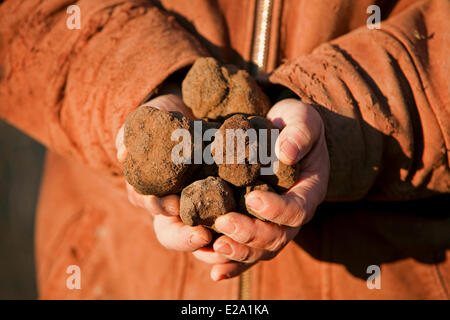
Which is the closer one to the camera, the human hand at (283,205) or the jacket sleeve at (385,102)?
the human hand at (283,205)

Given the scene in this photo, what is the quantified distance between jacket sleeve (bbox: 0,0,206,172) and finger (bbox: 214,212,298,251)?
487 millimetres

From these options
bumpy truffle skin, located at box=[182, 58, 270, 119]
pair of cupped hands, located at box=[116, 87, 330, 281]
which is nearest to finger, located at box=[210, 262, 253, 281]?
pair of cupped hands, located at box=[116, 87, 330, 281]

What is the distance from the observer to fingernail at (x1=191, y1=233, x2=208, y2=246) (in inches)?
39.1

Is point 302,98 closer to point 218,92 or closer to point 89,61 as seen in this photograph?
point 218,92

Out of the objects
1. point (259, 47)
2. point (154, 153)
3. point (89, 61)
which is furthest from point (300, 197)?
point (89, 61)

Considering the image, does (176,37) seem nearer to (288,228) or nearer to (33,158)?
(288,228)

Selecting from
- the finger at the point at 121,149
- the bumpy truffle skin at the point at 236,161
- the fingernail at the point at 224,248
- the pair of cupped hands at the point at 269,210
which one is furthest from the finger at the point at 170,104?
the fingernail at the point at 224,248

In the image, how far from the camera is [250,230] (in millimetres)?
947

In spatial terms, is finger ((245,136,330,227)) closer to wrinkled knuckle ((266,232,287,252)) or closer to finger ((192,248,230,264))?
wrinkled knuckle ((266,232,287,252))

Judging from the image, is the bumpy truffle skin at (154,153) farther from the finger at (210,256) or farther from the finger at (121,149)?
the finger at (210,256)

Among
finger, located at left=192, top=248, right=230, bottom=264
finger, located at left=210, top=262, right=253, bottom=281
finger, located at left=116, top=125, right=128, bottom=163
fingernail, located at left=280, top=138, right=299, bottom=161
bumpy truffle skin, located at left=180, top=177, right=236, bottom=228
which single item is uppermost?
fingernail, located at left=280, top=138, right=299, bottom=161

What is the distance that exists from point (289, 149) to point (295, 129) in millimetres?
62

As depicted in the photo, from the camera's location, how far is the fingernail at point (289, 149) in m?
0.95

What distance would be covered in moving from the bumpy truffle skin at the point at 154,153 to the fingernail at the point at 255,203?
0.61 ft
